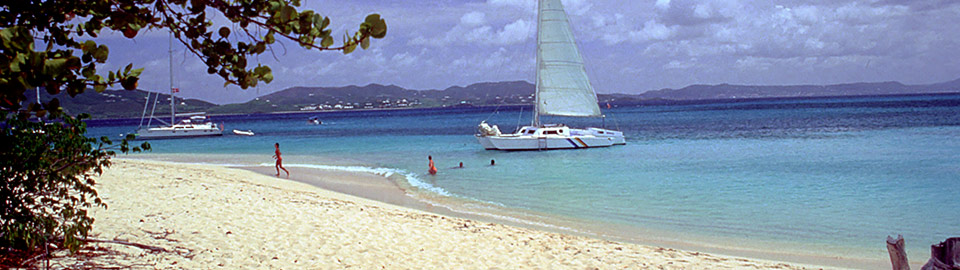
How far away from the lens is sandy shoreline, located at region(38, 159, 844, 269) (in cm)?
808

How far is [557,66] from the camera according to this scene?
1395 inches

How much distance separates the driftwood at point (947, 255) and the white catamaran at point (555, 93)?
96.4 feet

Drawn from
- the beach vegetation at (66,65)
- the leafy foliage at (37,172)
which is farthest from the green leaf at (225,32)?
the leafy foliage at (37,172)

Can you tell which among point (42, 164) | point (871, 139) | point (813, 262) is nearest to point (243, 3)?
point (42, 164)

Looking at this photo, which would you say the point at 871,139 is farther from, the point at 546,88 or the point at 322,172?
the point at 322,172

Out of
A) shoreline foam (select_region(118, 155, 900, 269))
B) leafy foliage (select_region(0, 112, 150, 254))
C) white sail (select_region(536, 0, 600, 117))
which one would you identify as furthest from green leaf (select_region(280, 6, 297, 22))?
white sail (select_region(536, 0, 600, 117))

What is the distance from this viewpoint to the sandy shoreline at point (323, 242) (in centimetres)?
808

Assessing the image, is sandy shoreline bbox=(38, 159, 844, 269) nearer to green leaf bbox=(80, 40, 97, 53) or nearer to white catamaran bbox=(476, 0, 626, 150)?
green leaf bbox=(80, 40, 97, 53)

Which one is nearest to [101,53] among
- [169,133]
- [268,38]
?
[268,38]

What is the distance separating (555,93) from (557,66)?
1.52m

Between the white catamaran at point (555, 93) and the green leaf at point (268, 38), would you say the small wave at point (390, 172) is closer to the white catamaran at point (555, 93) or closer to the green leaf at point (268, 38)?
the white catamaran at point (555, 93)

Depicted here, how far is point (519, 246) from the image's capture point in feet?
33.1

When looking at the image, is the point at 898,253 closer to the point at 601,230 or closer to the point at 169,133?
the point at 601,230

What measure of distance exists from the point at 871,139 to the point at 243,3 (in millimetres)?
41164
